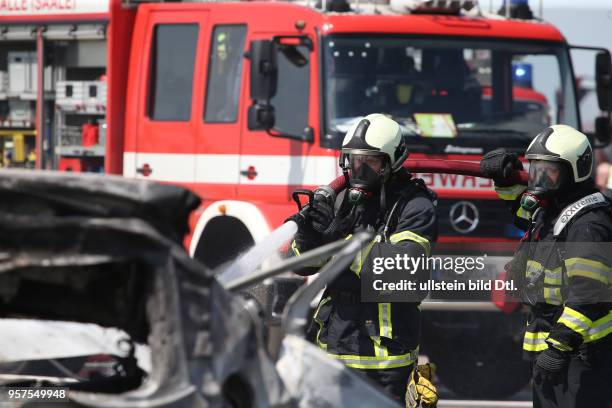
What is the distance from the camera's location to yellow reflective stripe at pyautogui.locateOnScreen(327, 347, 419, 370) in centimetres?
498

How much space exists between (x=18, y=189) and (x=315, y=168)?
539 centimetres

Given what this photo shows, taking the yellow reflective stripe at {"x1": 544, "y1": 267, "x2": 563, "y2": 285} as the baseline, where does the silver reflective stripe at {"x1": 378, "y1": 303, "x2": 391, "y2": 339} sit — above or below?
below

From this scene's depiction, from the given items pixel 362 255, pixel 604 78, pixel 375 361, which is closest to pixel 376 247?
pixel 362 255

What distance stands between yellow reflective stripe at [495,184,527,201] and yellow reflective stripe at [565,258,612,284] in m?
0.65

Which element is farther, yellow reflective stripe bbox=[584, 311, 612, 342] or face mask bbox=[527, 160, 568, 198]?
face mask bbox=[527, 160, 568, 198]

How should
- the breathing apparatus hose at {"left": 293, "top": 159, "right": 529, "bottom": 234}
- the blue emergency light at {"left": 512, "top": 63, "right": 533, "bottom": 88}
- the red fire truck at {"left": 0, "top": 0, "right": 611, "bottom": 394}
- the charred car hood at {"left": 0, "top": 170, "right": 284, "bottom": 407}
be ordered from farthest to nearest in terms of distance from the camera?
the blue emergency light at {"left": 512, "top": 63, "right": 533, "bottom": 88}, the red fire truck at {"left": 0, "top": 0, "right": 611, "bottom": 394}, the breathing apparatus hose at {"left": 293, "top": 159, "right": 529, "bottom": 234}, the charred car hood at {"left": 0, "top": 170, "right": 284, "bottom": 407}

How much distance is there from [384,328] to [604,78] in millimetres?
5152

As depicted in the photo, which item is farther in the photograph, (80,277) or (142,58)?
(142,58)

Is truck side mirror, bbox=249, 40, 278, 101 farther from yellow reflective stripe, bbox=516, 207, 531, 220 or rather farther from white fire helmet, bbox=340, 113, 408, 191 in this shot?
yellow reflective stripe, bbox=516, 207, 531, 220

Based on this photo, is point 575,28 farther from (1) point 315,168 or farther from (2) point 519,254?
(2) point 519,254

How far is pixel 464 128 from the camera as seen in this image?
339 inches

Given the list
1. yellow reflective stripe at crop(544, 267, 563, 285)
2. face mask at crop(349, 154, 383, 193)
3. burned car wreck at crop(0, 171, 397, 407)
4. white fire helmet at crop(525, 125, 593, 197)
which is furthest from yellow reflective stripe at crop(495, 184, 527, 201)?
burned car wreck at crop(0, 171, 397, 407)

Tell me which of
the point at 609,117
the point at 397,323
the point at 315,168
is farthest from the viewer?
the point at 609,117

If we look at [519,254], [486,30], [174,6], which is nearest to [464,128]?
[486,30]
